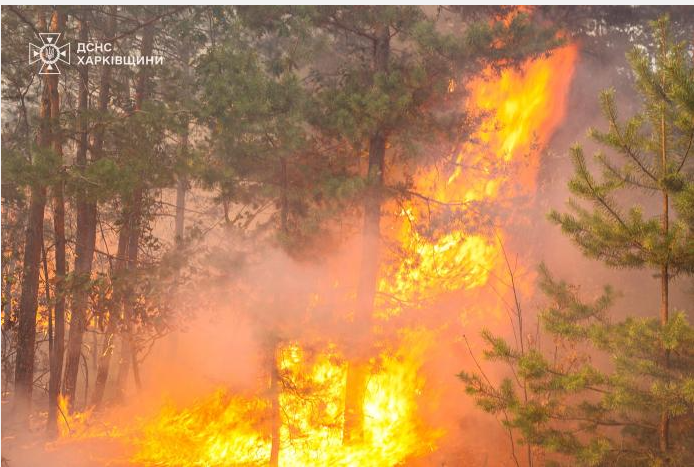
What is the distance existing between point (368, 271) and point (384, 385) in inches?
109

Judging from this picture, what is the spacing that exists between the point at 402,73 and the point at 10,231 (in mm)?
10775

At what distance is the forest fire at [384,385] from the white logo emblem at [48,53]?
7.07m

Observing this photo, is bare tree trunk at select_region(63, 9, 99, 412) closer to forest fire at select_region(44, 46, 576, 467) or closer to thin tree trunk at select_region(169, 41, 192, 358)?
forest fire at select_region(44, 46, 576, 467)

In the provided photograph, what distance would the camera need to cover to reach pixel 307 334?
10.8 m

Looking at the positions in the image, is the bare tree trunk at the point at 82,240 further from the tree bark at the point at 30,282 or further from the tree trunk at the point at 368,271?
the tree trunk at the point at 368,271

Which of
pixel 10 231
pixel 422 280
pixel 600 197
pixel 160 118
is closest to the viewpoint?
pixel 600 197

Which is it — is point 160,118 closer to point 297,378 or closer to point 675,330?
point 297,378

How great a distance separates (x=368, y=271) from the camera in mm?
11703

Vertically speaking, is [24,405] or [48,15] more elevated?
[48,15]

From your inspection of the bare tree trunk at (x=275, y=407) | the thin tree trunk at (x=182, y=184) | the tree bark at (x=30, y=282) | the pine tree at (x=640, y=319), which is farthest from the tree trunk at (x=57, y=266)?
the pine tree at (x=640, y=319)

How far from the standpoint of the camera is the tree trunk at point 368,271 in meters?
11.3

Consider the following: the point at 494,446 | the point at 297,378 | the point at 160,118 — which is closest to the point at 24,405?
the point at 297,378

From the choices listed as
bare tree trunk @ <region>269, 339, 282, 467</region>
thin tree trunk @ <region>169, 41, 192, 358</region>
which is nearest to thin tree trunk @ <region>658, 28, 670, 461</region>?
bare tree trunk @ <region>269, 339, 282, 467</region>

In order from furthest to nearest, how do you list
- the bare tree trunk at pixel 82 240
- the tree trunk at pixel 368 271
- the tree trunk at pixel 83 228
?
1. the tree trunk at pixel 83 228
2. the tree trunk at pixel 368 271
3. the bare tree trunk at pixel 82 240
